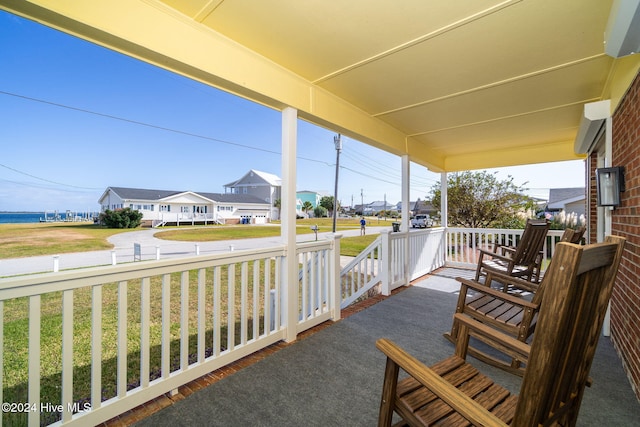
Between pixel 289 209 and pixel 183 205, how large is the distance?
92 cm

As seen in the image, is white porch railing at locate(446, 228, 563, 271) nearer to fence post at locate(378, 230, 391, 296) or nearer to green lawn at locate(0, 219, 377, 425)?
fence post at locate(378, 230, 391, 296)

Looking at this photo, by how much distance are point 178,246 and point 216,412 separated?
1094mm

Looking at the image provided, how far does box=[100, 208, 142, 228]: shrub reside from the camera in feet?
5.47

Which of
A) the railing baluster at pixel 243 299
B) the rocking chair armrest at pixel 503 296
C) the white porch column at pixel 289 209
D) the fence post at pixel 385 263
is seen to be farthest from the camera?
the fence post at pixel 385 263

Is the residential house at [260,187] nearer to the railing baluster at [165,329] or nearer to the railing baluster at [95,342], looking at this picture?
the railing baluster at [165,329]

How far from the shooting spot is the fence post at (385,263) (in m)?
4.06

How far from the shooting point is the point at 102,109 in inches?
60.7

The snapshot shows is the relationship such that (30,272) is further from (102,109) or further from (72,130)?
(102,109)

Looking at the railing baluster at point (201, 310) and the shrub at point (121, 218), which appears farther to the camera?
the railing baluster at point (201, 310)

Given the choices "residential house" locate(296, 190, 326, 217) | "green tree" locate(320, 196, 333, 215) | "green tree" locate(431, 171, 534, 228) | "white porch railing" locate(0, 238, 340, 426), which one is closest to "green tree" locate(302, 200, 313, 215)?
"residential house" locate(296, 190, 326, 217)

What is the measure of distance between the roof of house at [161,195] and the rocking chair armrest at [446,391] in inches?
62.0

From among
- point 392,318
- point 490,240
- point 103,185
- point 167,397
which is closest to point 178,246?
point 103,185

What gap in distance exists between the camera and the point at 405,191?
4531 mm

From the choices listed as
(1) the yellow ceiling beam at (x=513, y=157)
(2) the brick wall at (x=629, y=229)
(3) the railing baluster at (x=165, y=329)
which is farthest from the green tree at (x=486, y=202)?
(3) the railing baluster at (x=165, y=329)
